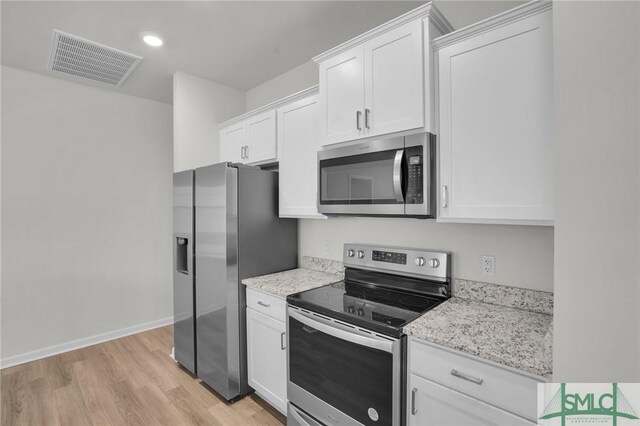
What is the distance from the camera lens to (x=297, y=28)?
226cm

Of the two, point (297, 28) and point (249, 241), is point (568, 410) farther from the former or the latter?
point (297, 28)

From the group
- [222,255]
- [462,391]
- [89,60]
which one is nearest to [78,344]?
[222,255]

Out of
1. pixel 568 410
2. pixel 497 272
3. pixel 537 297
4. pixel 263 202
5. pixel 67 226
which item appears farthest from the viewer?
pixel 67 226

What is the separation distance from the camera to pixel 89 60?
2.69 meters

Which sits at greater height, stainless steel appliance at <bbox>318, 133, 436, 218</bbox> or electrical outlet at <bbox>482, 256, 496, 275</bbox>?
stainless steel appliance at <bbox>318, 133, 436, 218</bbox>

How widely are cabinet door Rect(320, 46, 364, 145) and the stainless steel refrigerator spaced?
746 millimetres

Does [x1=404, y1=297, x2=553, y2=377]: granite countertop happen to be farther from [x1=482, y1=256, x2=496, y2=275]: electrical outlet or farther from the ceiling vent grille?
the ceiling vent grille

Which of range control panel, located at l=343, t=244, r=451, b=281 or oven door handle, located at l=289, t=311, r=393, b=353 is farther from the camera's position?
range control panel, located at l=343, t=244, r=451, b=281

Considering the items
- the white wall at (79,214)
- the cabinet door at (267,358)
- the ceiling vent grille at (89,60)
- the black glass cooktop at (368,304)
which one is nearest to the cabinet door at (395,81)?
the black glass cooktop at (368,304)

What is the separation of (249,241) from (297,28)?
1.55 m

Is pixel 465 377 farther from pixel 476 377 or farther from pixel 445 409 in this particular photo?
pixel 445 409

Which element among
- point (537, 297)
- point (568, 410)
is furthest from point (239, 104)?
point (568, 410)

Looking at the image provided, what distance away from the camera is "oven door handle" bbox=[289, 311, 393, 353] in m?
1.43

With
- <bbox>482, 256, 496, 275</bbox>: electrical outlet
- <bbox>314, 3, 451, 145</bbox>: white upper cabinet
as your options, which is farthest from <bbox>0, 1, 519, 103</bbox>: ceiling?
<bbox>482, 256, 496, 275</bbox>: electrical outlet
